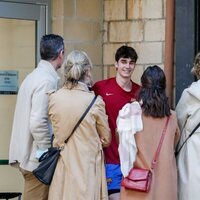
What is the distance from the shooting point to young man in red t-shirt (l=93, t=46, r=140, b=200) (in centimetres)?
556

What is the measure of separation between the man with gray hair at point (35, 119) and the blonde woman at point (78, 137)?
16 cm

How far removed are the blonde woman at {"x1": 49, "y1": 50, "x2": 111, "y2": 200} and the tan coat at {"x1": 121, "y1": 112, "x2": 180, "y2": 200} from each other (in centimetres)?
28

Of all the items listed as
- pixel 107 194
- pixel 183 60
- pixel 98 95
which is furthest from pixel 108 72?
pixel 107 194

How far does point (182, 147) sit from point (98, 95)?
0.80 meters

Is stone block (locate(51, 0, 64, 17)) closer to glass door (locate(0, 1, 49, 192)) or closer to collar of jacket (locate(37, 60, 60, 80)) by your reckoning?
glass door (locate(0, 1, 49, 192))

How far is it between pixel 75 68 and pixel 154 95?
65 centimetres

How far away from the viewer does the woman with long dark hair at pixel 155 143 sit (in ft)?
16.7

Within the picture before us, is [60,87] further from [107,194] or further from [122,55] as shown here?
[107,194]

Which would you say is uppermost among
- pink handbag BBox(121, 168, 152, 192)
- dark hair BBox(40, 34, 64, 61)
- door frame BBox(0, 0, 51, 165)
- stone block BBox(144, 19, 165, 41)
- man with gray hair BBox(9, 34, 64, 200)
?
door frame BBox(0, 0, 51, 165)

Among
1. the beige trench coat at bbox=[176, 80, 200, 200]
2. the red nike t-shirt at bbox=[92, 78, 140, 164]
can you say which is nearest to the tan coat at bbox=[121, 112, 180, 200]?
the beige trench coat at bbox=[176, 80, 200, 200]

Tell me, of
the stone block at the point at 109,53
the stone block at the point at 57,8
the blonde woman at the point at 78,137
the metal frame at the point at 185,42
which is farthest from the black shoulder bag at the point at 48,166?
the stone block at the point at 57,8

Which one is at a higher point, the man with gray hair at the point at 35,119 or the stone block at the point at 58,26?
the stone block at the point at 58,26

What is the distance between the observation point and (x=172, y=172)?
5.17m

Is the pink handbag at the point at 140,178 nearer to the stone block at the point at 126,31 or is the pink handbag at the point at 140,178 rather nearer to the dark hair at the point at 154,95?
the dark hair at the point at 154,95
